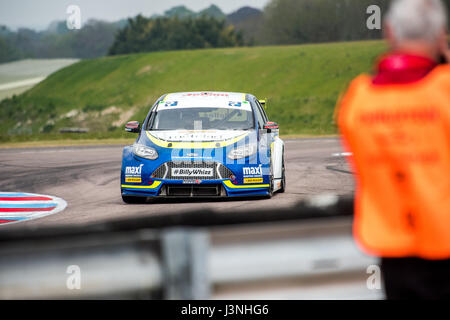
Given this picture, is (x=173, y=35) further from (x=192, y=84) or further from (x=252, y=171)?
(x=252, y=171)

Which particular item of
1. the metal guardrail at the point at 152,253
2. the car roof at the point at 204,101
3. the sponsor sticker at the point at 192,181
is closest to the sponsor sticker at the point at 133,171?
the sponsor sticker at the point at 192,181

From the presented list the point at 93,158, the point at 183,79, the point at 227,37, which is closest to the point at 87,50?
the point at 227,37

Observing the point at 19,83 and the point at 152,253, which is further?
the point at 19,83

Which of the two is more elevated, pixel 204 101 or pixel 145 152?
pixel 204 101

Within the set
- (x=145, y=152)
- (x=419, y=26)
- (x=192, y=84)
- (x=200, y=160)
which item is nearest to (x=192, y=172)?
(x=200, y=160)

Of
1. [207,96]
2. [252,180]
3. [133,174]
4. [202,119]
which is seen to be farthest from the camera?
[207,96]

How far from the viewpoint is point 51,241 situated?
3.20 m

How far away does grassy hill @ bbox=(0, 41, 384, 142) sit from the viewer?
62.6 meters

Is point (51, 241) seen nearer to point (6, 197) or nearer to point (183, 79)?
point (6, 197)

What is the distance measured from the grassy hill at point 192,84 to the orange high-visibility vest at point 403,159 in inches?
1999

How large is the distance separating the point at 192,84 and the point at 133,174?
2582 inches

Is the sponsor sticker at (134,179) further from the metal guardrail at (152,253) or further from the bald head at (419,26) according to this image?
the bald head at (419,26)

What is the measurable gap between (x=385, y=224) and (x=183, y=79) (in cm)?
7570

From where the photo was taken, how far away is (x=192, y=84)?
247 feet
